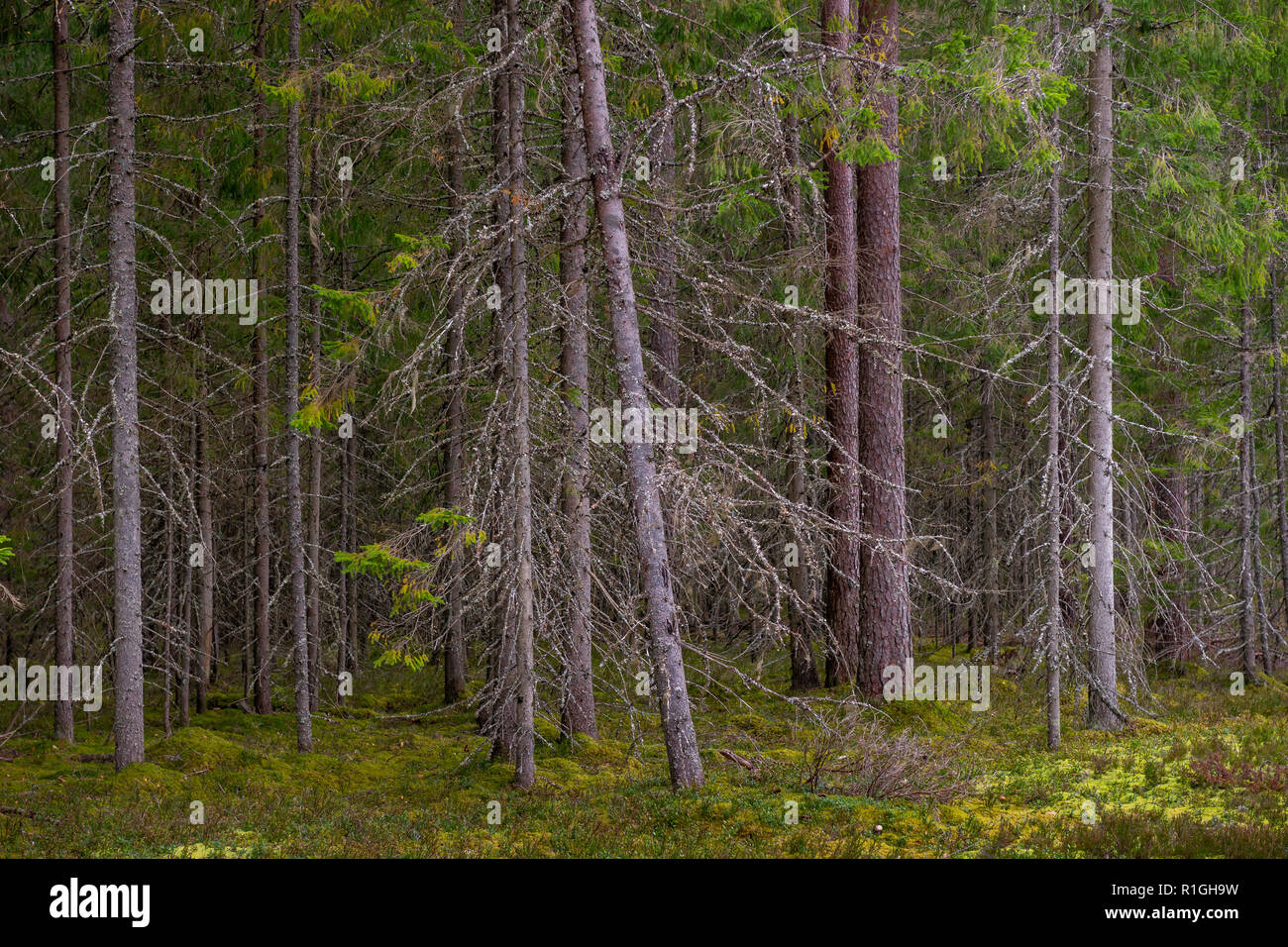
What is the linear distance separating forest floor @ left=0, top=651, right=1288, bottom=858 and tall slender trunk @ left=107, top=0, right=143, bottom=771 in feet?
5.60

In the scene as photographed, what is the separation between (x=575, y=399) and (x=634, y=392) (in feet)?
6.56

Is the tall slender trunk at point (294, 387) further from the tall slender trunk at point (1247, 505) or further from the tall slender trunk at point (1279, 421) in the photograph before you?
the tall slender trunk at point (1279, 421)

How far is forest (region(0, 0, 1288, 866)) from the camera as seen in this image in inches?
372

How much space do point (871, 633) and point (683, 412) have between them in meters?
5.87

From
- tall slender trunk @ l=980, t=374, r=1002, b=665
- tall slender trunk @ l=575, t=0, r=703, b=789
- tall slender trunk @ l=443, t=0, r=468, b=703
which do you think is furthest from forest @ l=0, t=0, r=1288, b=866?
tall slender trunk @ l=980, t=374, r=1002, b=665

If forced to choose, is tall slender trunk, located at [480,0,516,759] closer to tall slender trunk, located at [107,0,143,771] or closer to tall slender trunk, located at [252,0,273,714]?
tall slender trunk, located at [107,0,143,771]

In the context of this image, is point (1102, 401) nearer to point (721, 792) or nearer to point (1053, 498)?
point (1053, 498)

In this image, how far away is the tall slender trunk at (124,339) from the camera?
12.1m

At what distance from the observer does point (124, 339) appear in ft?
40.1

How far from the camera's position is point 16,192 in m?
14.9

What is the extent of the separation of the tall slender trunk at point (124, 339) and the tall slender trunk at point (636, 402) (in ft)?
19.3

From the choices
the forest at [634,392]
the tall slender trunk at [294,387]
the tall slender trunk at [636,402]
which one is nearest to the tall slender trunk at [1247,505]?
the forest at [634,392]

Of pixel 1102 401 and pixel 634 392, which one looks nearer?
pixel 634 392

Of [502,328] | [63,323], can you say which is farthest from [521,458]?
[63,323]
